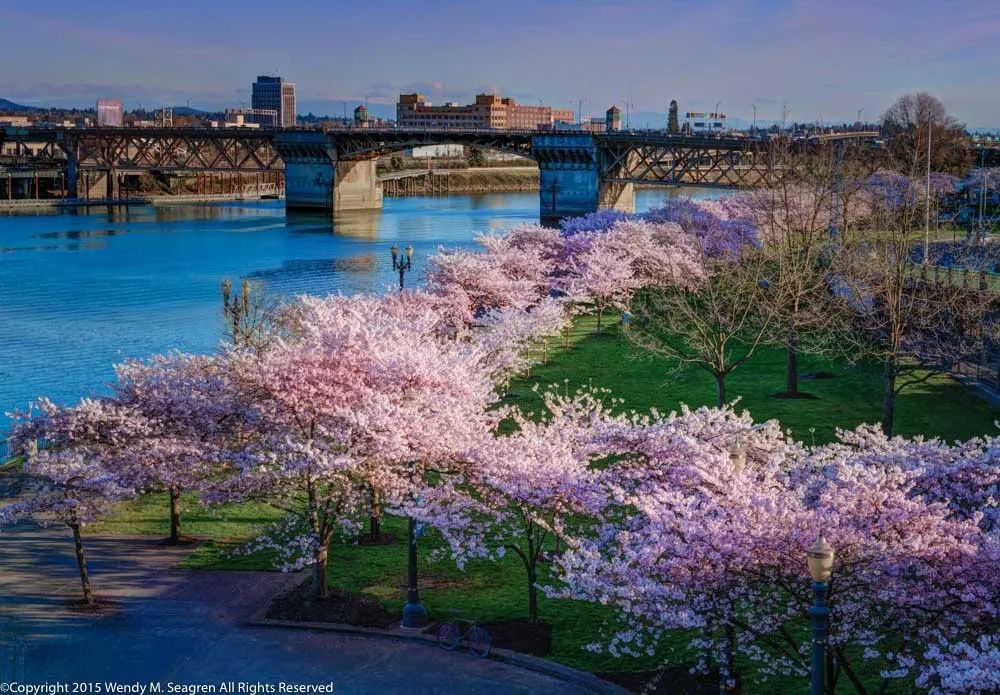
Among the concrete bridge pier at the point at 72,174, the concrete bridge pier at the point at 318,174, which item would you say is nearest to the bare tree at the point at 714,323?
the concrete bridge pier at the point at 318,174

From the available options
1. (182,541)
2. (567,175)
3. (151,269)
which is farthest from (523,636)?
(567,175)

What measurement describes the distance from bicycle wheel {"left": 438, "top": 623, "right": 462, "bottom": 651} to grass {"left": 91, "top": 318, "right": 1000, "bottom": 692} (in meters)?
1.63

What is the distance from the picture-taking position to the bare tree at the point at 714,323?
4412 cm

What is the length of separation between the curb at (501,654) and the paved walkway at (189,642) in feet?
0.69

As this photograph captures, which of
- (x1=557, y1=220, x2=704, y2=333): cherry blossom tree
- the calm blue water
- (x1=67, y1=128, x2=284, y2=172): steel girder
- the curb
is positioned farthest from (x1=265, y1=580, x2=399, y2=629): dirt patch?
(x1=67, y1=128, x2=284, y2=172): steel girder

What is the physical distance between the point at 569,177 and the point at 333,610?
13421 cm

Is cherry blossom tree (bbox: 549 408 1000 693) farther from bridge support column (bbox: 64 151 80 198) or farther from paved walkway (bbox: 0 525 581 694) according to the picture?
bridge support column (bbox: 64 151 80 198)

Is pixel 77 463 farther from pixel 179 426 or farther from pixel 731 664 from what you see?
pixel 731 664

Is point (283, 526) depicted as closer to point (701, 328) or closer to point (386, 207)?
point (701, 328)

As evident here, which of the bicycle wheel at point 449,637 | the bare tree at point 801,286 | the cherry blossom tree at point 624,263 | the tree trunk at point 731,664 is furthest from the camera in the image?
the cherry blossom tree at point 624,263

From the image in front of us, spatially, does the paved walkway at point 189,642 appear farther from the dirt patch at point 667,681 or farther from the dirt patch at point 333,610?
the dirt patch at point 667,681

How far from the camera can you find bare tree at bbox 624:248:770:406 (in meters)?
44.1

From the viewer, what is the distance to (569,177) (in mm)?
156750

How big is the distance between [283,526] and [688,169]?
360ft
